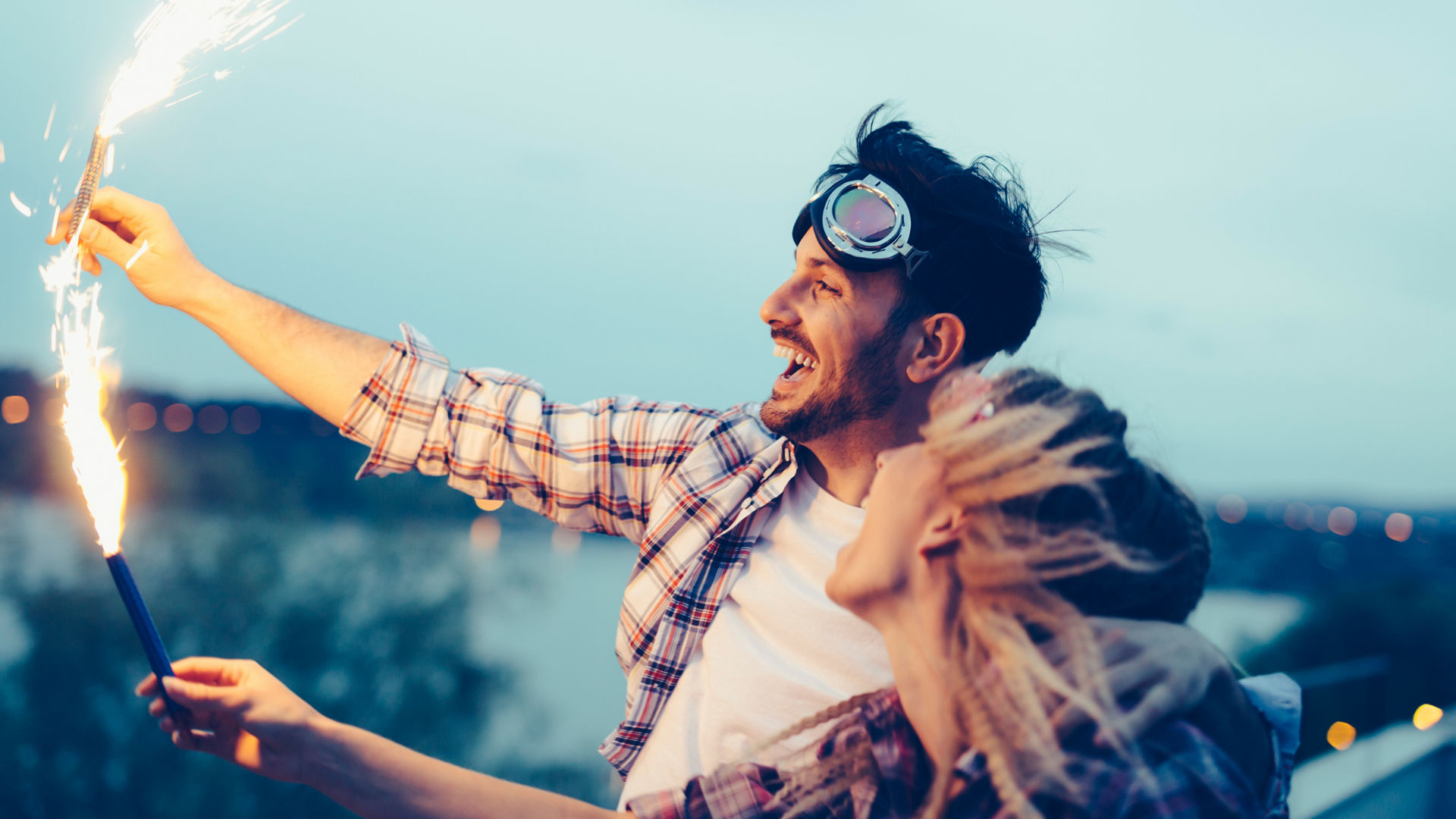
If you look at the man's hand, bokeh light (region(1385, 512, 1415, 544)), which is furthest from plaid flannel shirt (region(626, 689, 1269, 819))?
bokeh light (region(1385, 512, 1415, 544))

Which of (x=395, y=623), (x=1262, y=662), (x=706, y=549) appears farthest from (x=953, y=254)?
(x=1262, y=662)

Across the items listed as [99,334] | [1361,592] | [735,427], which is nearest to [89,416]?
[99,334]

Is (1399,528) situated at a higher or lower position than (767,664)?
lower

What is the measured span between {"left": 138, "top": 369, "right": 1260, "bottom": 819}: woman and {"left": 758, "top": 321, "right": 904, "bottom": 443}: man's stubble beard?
1.50 ft

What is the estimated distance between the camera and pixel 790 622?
185 centimetres

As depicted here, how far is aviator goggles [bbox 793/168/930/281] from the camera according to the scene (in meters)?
2.02

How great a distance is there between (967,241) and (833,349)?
0.44 meters

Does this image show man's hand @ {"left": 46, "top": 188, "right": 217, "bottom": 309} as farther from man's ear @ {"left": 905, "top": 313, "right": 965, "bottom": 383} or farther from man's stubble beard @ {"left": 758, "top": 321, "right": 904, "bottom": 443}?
man's ear @ {"left": 905, "top": 313, "right": 965, "bottom": 383}

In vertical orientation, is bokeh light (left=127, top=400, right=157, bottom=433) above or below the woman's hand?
above

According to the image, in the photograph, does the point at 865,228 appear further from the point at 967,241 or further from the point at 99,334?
the point at 99,334

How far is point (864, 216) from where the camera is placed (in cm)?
205

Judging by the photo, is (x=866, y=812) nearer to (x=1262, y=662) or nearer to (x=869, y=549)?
(x=869, y=549)

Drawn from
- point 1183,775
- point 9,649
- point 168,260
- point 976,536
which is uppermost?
point 168,260

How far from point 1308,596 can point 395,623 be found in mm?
15622
